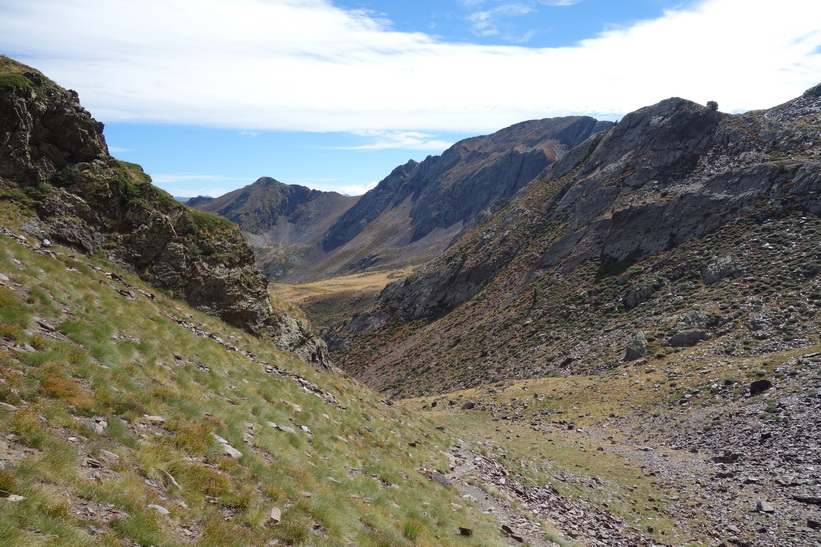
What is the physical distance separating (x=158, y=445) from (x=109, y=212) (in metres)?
18.0

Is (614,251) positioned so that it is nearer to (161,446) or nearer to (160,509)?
(161,446)

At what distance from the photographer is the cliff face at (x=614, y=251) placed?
162 feet

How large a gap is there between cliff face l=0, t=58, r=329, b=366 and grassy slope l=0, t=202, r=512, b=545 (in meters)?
2.42

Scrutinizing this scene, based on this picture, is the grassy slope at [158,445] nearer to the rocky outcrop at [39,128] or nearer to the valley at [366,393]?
the valley at [366,393]

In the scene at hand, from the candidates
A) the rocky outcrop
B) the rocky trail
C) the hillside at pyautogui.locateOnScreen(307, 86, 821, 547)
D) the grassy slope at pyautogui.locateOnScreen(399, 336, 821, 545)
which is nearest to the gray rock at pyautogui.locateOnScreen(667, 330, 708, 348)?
the hillside at pyautogui.locateOnScreen(307, 86, 821, 547)

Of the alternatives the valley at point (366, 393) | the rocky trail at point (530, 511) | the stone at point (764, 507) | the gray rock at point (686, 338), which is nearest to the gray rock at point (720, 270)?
the valley at point (366, 393)

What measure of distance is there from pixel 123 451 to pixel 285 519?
10.5 ft

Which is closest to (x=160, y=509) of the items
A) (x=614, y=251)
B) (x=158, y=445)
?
(x=158, y=445)

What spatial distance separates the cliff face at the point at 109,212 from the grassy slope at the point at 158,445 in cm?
242

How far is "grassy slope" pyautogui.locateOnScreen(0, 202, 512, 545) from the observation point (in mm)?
6121

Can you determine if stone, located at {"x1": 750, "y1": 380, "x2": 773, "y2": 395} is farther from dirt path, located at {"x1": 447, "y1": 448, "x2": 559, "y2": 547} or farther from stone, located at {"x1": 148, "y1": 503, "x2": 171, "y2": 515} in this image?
stone, located at {"x1": 148, "y1": 503, "x2": 171, "y2": 515}

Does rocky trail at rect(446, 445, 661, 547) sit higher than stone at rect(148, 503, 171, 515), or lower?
lower

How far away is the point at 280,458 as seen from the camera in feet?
35.1

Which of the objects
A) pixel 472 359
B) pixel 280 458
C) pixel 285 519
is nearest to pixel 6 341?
pixel 280 458
